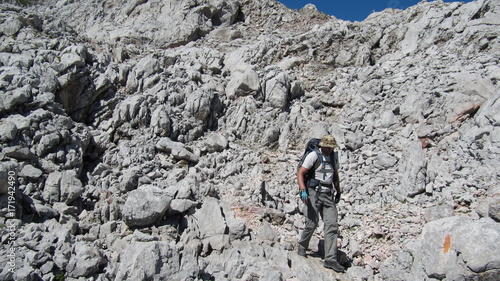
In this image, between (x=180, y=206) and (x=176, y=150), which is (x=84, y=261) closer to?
(x=180, y=206)

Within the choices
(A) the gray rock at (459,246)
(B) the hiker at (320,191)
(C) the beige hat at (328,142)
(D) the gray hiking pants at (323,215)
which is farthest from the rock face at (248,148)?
(C) the beige hat at (328,142)

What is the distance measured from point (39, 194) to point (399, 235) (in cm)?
865

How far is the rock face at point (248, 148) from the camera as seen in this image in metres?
6.19

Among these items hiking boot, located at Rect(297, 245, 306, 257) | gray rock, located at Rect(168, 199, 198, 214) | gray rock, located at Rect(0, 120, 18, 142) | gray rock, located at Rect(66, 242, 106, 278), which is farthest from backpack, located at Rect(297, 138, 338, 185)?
gray rock, located at Rect(0, 120, 18, 142)

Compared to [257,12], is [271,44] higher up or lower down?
lower down

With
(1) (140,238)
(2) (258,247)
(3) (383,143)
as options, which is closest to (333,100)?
(3) (383,143)

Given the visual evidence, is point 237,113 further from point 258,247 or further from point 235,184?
point 258,247

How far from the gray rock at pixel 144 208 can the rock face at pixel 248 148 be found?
0.03 meters

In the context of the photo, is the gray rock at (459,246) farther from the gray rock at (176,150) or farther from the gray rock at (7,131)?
the gray rock at (7,131)

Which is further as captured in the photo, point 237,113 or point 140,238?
point 237,113

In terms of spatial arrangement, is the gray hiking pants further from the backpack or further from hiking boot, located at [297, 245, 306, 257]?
the backpack

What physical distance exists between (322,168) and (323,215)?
1.03 metres

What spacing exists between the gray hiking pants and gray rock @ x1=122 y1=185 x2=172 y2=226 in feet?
10.5

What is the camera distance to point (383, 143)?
10023 millimetres
